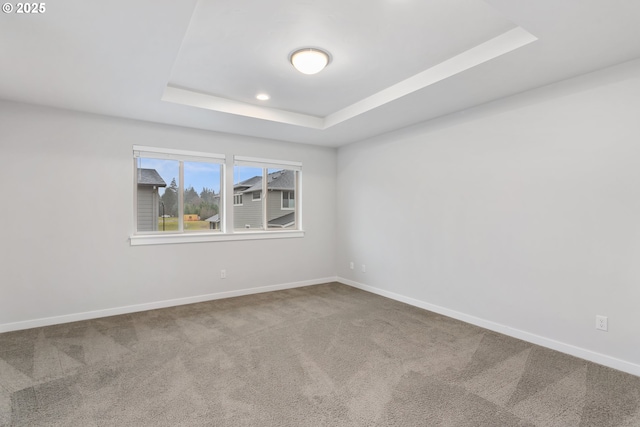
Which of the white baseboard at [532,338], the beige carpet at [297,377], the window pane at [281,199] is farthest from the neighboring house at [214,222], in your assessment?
the white baseboard at [532,338]

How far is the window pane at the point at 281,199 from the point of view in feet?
16.9

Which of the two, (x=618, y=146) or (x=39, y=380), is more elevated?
(x=618, y=146)

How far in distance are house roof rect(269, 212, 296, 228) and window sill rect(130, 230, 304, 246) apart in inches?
8.1

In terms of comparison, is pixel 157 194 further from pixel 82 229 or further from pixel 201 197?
pixel 82 229

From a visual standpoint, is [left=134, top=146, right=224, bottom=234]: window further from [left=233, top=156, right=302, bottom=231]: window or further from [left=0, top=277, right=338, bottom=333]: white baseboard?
[left=0, top=277, right=338, bottom=333]: white baseboard

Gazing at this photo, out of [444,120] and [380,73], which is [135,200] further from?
[444,120]

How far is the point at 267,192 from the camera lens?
5102mm

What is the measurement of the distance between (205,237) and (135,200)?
0.99 meters

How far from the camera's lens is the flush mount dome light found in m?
2.57

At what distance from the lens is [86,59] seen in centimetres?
242

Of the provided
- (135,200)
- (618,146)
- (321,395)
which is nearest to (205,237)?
(135,200)

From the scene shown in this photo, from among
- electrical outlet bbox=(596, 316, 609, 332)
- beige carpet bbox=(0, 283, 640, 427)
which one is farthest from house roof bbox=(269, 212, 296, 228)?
electrical outlet bbox=(596, 316, 609, 332)

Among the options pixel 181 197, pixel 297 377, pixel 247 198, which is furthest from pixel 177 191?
pixel 297 377

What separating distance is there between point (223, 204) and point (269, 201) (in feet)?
2.63
